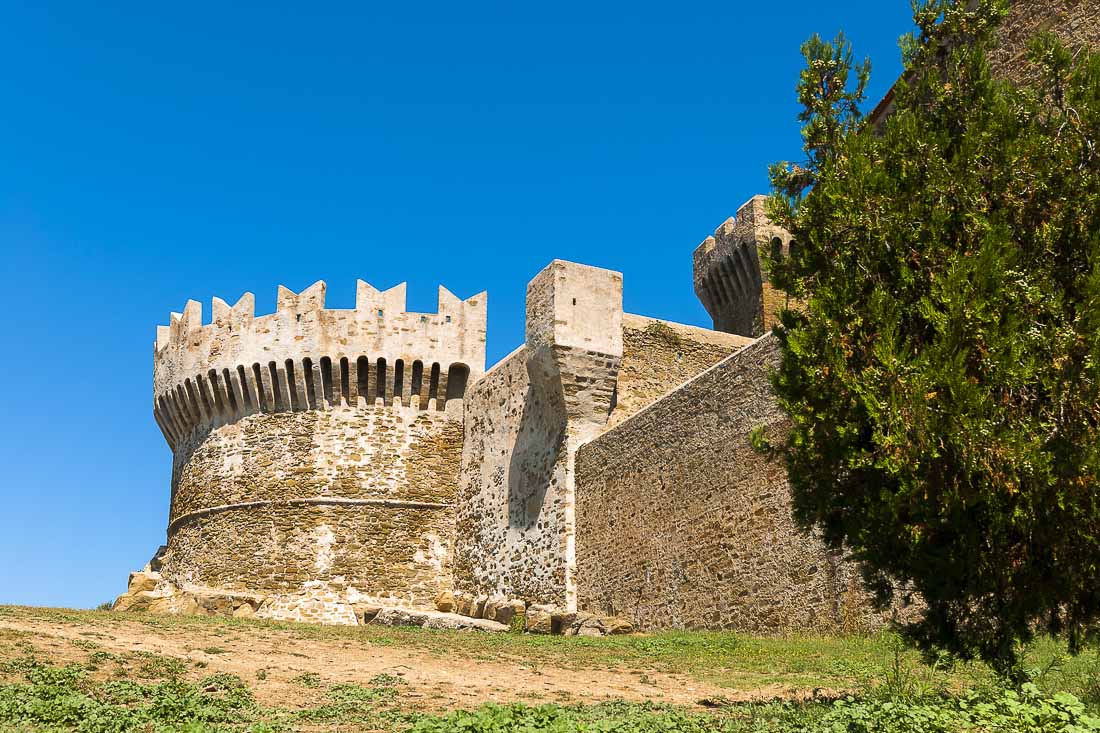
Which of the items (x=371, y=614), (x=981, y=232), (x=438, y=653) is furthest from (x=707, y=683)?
(x=371, y=614)

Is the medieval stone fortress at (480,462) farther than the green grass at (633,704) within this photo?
Yes

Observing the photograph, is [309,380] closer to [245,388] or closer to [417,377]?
[245,388]

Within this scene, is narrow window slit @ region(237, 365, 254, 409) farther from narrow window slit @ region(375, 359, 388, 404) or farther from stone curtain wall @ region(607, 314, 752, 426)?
stone curtain wall @ region(607, 314, 752, 426)

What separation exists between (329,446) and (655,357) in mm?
7979

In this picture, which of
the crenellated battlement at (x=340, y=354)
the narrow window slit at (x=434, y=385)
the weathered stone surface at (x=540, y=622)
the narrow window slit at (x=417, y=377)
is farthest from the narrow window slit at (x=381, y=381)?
the weathered stone surface at (x=540, y=622)

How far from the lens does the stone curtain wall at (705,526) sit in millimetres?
12812

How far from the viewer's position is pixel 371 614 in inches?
805

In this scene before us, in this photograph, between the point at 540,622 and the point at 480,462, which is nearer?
the point at 540,622

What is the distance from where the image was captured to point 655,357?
19453 mm

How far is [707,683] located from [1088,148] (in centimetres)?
537

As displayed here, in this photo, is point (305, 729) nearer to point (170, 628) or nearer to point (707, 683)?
point (707, 683)

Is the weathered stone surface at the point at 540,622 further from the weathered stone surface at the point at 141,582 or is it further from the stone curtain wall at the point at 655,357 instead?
the weathered stone surface at the point at 141,582

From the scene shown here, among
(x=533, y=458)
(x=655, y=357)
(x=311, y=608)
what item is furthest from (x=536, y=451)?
(x=311, y=608)

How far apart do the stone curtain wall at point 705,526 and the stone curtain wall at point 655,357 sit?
1.64 metres
